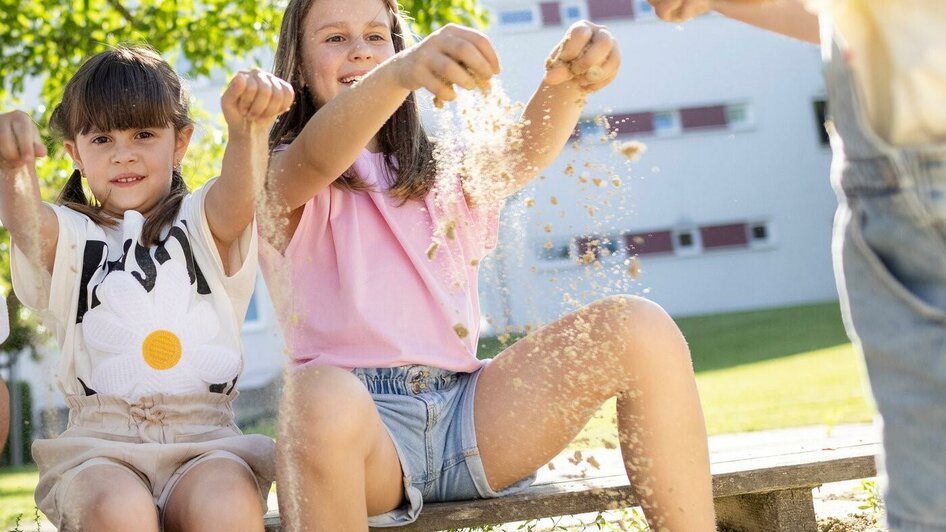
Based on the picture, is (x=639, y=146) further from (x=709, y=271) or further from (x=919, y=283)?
(x=709, y=271)

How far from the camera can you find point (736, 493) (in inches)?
93.1

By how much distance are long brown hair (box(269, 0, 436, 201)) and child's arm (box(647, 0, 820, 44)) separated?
0.87m

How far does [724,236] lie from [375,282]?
20.0 meters

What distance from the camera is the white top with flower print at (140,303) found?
2.16 m

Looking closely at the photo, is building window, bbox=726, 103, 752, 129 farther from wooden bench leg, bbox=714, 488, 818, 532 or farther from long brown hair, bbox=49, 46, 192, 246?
long brown hair, bbox=49, 46, 192, 246

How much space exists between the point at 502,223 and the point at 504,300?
266mm

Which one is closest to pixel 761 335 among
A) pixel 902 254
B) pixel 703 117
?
pixel 703 117

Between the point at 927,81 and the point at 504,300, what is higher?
the point at 927,81

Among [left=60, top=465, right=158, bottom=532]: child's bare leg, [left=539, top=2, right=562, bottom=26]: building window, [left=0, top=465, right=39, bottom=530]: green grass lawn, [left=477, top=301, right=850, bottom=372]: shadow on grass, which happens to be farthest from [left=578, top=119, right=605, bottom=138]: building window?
[left=539, top=2, right=562, bottom=26]: building window

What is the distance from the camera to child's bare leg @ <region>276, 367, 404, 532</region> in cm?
180

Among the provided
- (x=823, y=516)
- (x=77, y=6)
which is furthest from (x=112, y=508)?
(x=77, y=6)

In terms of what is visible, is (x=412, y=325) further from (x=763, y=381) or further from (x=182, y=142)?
(x=763, y=381)

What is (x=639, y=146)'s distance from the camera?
6.79ft

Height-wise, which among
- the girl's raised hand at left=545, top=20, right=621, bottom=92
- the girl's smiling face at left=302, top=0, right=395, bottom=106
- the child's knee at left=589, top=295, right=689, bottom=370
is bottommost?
the child's knee at left=589, top=295, right=689, bottom=370
